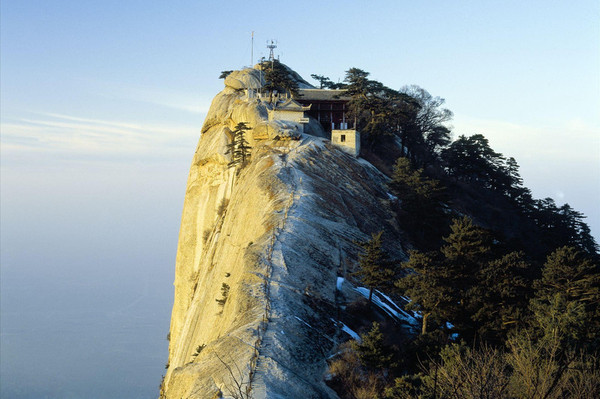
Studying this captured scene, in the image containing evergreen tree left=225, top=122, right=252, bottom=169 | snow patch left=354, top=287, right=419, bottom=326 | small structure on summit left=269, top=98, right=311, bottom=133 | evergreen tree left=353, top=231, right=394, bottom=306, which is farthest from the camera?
small structure on summit left=269, top=98, right=311, bottom=133

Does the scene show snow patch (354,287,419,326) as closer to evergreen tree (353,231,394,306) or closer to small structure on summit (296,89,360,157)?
evergreen tree (353,231,394,306)

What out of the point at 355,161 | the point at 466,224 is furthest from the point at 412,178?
the point at 466,224

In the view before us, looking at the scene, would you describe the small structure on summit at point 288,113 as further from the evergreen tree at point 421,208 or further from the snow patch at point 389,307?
the snow patch at point 389,307

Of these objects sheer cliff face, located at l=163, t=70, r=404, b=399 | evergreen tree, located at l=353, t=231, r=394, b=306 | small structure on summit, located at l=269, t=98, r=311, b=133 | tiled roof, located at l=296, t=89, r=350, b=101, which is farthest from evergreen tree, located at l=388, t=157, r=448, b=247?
tiled roof, located at l=296, t=89, r=350, b=101

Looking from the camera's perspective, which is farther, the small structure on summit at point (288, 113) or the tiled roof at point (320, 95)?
the tiled roof at point (320, 95)

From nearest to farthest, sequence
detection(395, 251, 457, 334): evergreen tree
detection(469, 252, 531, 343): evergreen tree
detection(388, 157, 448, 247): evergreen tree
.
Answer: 1. detection(469, 252, 531, 343): evergreen tree
2. detection(395, 251, 457, 334): evergreen tree
3. detection(388, 157, 448, 247): evergreen tree

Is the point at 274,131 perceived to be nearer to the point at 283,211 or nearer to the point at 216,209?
the point at 216,209

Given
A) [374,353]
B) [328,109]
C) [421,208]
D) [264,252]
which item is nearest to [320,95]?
[328,109]

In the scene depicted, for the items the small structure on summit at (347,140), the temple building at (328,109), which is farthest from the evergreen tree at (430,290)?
the temple building at (328,109)

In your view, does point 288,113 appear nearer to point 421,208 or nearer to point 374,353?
point 421,208
